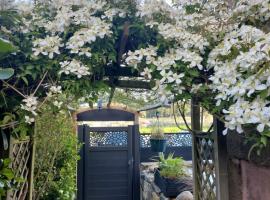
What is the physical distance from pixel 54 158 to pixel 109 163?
1564 mm

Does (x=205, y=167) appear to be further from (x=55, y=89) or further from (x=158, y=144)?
(x=158, y=144)

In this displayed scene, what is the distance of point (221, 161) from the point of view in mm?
1731

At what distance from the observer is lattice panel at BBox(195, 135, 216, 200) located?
1884 mm

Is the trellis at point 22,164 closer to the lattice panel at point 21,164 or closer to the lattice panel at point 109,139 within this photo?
the lattice panel at point 21,164

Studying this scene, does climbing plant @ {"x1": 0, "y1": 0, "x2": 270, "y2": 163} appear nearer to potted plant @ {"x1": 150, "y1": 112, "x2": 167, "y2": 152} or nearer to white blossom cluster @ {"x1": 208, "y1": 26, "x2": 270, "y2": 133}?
white blossom cluster @ {"x1": 208, "y1": 26, "x2": 270, "y2": 133}

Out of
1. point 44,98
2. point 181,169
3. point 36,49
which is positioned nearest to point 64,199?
point 181,169

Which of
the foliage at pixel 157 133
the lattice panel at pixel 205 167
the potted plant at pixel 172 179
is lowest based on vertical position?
the potted plant at pixel 172 179

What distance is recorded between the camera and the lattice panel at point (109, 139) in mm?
4832

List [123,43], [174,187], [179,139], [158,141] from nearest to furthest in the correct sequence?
[123,43] → [174,187] → [158,141] → [179,139]

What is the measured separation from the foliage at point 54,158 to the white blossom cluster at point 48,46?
4.79ft

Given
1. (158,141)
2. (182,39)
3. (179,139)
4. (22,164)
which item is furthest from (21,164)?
(179,139)

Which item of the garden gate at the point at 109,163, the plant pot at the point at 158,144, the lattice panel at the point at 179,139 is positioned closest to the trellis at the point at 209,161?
the garden gate at the point at 109,163

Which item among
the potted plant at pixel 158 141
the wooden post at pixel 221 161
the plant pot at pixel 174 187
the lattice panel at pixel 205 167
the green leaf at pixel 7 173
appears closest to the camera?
the green leaf at pixel 7 173

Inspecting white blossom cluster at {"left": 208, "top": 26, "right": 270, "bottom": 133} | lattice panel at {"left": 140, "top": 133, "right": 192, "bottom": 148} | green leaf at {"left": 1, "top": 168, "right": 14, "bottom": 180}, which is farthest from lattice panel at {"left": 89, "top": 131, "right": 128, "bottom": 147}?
white blossom cluster at {"left": 208, "top": 26, "right": 270, "bottom": 133}
